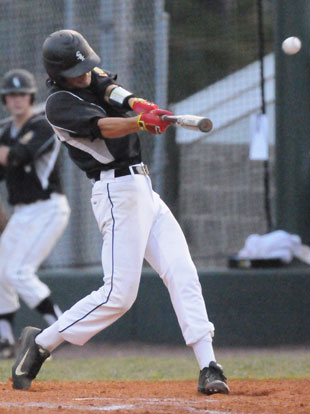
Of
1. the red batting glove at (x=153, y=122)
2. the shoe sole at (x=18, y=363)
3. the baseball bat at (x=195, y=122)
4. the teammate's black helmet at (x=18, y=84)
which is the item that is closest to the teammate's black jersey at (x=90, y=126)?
the red batting glove at (x=153, y=122)

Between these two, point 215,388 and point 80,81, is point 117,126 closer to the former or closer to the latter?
point 80,81

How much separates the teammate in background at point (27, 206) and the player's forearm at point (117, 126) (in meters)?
2.65

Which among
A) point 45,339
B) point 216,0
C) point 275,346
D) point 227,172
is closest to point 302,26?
point 216,0

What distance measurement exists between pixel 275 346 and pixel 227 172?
5.54 ft

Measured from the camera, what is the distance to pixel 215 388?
482 centimetres

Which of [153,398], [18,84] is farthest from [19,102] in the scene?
[153,398]

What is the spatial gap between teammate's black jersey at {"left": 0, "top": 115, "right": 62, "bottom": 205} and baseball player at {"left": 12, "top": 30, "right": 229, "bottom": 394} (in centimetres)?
230

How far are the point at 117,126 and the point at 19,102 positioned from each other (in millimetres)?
2986

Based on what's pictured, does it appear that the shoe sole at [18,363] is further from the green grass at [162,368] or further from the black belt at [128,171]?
the black belt at [128,171]

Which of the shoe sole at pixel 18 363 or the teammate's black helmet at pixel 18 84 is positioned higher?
the teammate's black helmet at pixel 18 84

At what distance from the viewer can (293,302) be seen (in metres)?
7.75

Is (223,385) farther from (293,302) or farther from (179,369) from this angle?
(293,302)

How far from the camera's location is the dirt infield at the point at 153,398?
14.0 ft

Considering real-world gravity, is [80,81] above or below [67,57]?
below
